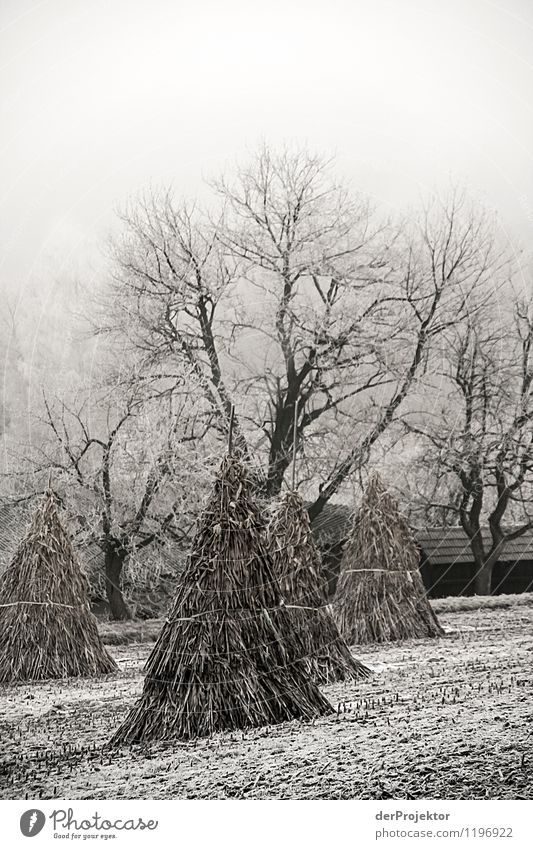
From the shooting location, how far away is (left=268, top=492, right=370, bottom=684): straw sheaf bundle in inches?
140

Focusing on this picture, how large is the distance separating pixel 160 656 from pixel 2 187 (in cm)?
188

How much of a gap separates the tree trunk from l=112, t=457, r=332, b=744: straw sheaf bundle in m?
0.72

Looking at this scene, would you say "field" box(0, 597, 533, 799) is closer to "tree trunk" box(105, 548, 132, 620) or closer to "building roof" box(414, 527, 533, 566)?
"tree trunk" box(105, 548, 132, 620)

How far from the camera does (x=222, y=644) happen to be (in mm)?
3014

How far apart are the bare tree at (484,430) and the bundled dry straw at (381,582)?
0.72 ft

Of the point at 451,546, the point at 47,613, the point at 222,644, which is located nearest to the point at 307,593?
the point at 222,644

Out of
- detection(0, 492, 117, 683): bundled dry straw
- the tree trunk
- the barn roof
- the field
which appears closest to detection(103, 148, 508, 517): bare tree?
the barn roof

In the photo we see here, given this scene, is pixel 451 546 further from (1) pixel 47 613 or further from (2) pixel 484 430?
(1) pixel 47 613

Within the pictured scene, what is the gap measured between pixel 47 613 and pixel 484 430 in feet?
6.12

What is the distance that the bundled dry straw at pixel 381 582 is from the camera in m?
3.95

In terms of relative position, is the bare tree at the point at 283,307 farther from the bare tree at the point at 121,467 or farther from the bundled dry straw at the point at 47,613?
the bundled dry straw at the point at 47,613
